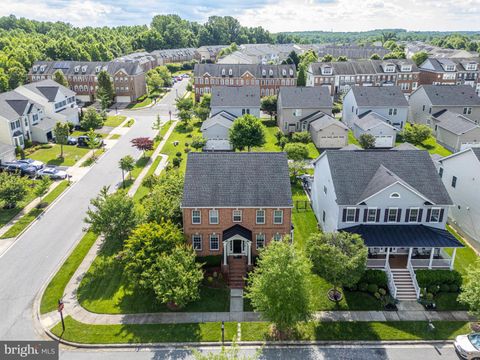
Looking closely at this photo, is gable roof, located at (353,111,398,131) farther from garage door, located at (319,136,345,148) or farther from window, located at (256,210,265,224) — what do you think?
window, located at (256,210,265,224)

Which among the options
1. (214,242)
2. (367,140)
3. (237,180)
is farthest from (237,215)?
(367,140)

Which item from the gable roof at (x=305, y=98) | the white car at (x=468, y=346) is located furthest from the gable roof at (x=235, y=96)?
the white car at (x=468, y=346)

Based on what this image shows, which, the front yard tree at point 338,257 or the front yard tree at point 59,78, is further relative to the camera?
the front yard tree at point 59,78

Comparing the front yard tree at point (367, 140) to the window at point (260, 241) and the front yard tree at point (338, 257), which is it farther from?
the front yard tree at point (338, 257)

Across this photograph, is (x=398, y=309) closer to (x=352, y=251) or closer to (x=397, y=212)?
(x=352, y=251)

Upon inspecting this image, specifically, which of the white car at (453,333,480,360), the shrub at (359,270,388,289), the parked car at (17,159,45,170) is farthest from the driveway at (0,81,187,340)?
the white car at (453,333,480,360)

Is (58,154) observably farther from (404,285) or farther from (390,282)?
(404,285)
